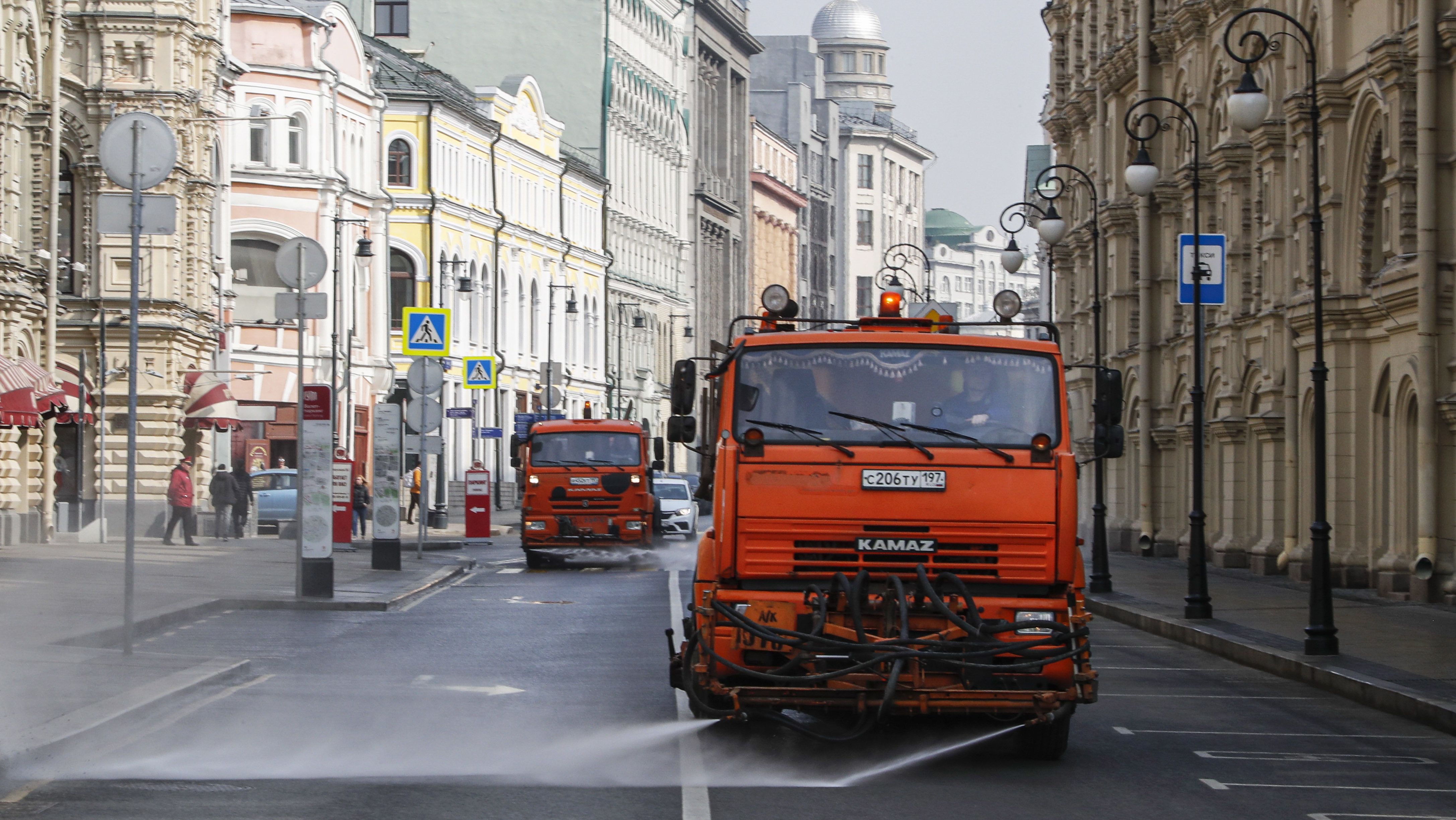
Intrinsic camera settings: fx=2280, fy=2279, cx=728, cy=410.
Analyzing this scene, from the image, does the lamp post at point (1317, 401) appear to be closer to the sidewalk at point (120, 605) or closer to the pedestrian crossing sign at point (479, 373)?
the sidewalk at point (120, 605)

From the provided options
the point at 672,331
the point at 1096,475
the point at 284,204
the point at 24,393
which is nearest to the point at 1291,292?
the point at 1096,475

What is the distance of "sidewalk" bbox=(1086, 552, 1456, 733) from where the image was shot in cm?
1683

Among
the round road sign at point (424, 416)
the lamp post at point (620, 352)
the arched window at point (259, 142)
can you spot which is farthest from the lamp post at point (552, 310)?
the round road sign at point (424, 416)

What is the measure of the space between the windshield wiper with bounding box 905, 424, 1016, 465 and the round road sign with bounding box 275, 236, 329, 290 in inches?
511

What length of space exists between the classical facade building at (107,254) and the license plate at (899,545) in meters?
30.5

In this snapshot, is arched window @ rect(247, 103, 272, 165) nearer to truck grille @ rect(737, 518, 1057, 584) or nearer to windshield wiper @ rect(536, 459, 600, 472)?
windshield wiper @ rect(536, 459, 600, 472)

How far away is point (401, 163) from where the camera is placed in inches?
3078

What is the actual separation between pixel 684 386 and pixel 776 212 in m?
143

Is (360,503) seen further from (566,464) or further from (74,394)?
(566,464)

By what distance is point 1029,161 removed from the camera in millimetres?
113875

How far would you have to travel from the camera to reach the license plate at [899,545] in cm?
1268

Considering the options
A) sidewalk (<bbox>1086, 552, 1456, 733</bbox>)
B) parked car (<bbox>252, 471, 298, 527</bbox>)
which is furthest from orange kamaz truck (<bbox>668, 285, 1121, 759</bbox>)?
parked car (<bbox>252, 471, 298, 527</bbox>)

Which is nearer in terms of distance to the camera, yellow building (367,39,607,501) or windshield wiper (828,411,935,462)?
windshield wiper (828,411,935,462)

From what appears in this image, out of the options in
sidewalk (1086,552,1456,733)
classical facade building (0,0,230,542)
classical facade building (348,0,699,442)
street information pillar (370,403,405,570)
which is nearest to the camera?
sidewalk (1086,552,1456,733)
